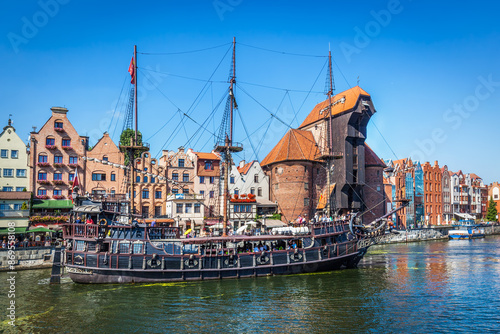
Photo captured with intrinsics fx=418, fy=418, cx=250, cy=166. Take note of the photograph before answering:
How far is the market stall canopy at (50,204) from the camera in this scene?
190 feet

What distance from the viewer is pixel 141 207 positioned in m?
64.6

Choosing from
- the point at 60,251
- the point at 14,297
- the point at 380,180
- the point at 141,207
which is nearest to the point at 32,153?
the point at 141,207

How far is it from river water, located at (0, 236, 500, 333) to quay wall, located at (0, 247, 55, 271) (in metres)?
5.41

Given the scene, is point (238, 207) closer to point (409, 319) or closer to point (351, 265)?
point (351, 265)

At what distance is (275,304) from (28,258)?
32.1 m

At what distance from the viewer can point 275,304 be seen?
29750 millimetres

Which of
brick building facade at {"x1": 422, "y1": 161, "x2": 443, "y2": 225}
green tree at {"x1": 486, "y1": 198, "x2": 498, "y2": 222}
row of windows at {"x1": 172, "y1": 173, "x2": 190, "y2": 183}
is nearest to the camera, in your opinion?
row of windows at {"x1": 172, "y1": 173, "x2": 190, "y2": 183}

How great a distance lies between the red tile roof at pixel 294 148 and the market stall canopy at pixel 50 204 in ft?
112

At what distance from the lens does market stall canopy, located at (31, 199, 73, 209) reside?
57.9m

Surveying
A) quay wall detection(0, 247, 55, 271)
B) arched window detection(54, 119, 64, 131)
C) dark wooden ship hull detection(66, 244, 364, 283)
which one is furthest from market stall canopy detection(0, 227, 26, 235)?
dark wooden ship hull detection(66, 244, 364, 283)

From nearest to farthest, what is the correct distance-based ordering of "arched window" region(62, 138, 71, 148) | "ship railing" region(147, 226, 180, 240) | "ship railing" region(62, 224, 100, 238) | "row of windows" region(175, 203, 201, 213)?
1. "ship railing" region(62, 224, 100, 238)
2. "ship railing" region(147, 226, 180, 240)
3. "arched window" region(62, 138, 71, 148)
4. "row of windows" region(175, 203, 201, 213)

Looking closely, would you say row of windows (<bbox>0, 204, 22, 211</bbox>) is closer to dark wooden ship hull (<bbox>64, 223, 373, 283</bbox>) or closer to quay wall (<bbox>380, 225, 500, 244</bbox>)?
dark wooden ship hull (<bbox>64, 223, 373, 283</bbox>)

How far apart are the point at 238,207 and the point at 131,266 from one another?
31.7 m

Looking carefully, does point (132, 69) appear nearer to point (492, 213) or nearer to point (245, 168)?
point (245, 168)
